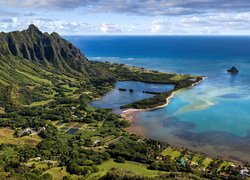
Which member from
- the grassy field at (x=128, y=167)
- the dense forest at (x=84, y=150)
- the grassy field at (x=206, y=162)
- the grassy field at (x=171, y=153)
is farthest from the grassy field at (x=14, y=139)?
the grassy field at (x=206, y=162)

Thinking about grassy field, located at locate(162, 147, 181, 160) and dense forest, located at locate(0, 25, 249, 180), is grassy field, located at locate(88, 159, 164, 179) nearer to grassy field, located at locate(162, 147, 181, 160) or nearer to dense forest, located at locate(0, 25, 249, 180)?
dense forest, located at locate(0, 25, 249, 180)

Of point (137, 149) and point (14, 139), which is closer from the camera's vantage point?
point (137, 149)

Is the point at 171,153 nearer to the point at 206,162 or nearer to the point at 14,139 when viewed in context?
the point at 206,162

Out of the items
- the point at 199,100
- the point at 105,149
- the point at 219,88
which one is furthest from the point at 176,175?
the point at 219,88

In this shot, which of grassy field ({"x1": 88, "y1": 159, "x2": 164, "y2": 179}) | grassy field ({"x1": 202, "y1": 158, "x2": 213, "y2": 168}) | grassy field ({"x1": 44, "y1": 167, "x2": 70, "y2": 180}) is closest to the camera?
grassy field ({"x1": 44, "y1": 167, "x2": 70, "y2": 180})

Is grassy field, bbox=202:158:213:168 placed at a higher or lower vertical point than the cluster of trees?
lower

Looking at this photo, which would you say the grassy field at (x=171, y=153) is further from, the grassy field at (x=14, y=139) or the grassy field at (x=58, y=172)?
the grassy field at (x=14, y=139)

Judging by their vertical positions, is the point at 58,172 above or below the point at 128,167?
above

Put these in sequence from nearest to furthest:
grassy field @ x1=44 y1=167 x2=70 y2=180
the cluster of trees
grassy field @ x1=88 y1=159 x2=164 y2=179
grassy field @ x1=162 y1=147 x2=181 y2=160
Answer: grassy field @ x1=44 y1=167 x2=70 y2=180 < grassy field @ x1=88 y1=159 x2=164 y2=179 < the cluster of trees < grassy field @ x1=162 y1=147 x2=181 y2=160

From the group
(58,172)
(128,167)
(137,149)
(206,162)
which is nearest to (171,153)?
(137,149)

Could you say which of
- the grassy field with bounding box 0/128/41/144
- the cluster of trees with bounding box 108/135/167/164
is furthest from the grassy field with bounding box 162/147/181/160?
the grassy field with bounding box 0/128/41/144

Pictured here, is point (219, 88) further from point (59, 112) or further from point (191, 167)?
point (191, 167)
